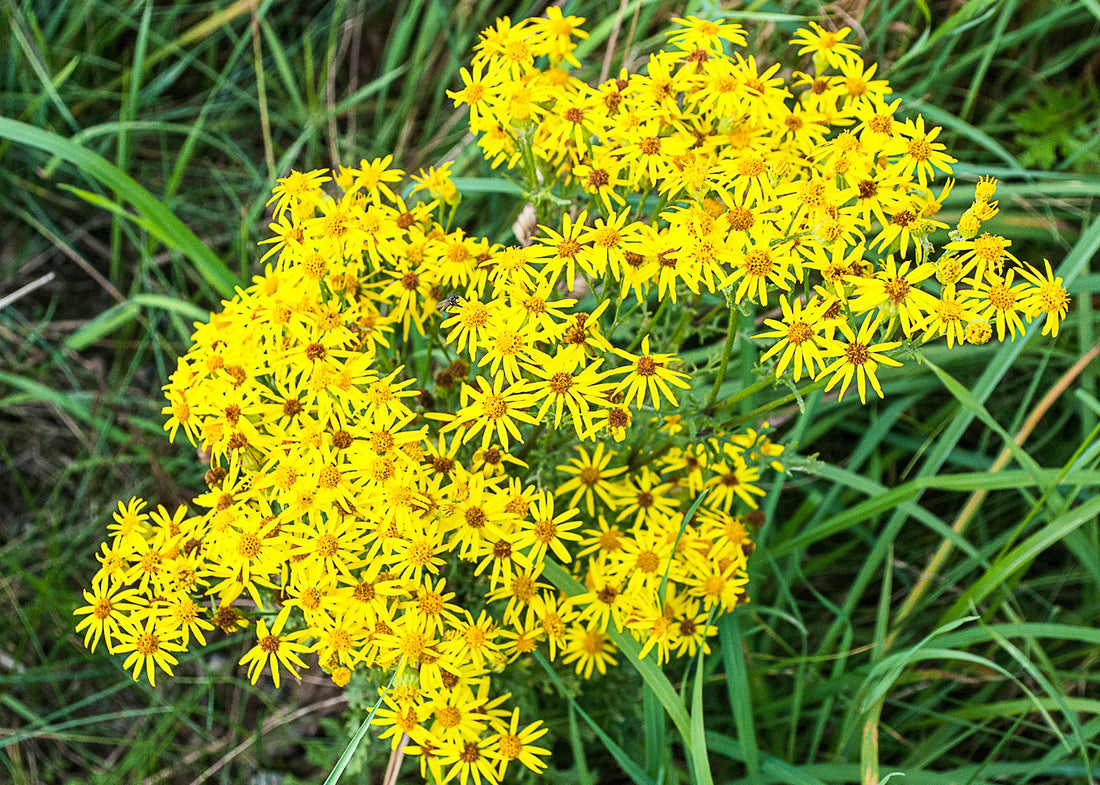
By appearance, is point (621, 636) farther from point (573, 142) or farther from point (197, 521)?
point (573, 142)

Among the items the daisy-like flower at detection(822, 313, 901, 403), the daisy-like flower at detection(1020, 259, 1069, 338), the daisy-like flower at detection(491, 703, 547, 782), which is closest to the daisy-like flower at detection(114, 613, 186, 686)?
the daisy-like flower at detection(491, 703, 547, 782)

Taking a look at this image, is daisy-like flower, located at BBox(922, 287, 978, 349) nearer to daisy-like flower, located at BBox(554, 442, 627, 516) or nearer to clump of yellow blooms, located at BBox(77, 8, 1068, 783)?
clump of yellow blooms, located at BBox(77, 8, 1068, 783)

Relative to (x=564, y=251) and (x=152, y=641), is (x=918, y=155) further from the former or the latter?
(x=152, y=641)

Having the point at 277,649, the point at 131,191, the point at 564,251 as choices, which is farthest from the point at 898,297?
the point at 131,191

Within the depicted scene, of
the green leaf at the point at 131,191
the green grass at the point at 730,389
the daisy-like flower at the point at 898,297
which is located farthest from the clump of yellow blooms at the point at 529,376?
the green leaf at the point at 131,191

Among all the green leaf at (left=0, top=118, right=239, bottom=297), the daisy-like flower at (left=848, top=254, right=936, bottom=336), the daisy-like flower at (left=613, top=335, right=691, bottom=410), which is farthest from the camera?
the green leaf at (left=0, top=118, right=239, bottom=297)

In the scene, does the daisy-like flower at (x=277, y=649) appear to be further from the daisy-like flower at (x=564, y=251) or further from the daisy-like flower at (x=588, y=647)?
the daisy-like flower at (x=564, y=251)
